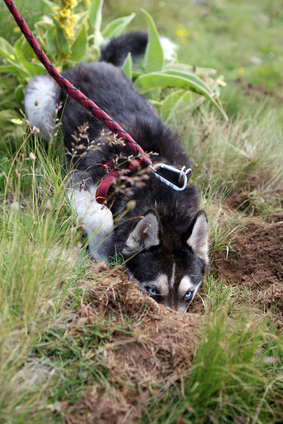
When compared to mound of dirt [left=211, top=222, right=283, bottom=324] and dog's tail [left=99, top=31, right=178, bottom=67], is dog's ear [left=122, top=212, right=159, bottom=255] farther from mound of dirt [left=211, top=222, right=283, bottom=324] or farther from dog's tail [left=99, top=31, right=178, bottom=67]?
dog's tail [left=99, top=31, right=178, bottom=67]

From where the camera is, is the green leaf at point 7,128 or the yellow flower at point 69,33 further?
the yellow flower at point 69,33

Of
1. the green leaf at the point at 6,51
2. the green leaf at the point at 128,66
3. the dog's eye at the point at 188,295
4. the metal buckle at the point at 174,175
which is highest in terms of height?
the green leaf at the point at 128,66

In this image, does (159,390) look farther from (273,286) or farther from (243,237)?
(243,237)

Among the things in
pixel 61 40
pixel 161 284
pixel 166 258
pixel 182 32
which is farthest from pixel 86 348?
pixel 182 32

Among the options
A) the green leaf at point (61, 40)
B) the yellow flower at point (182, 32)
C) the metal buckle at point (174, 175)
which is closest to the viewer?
the metal buckle at point (174, 175)

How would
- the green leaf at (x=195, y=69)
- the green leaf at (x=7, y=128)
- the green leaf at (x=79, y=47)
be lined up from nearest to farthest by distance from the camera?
the green leaf at (x=7, y=128) < the green leaf at (x=79, y=47) < the green leaf at (x=195, y=69)

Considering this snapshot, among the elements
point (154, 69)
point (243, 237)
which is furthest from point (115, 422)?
point (154, 69)

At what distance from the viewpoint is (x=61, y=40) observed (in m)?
4.18

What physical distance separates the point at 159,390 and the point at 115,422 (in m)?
0.29

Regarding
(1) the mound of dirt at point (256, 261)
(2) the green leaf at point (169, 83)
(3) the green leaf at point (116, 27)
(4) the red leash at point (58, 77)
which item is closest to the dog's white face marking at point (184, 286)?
(1) the mound of dirt at point (256, 261)

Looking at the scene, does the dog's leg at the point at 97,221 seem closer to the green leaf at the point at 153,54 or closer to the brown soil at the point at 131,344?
the brown soil at the point at 131,344

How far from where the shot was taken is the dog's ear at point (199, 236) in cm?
259

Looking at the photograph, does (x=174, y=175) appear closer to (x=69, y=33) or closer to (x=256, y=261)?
(x=256, y=261)

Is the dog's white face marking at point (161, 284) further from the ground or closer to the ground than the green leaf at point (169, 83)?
closer to the ground
